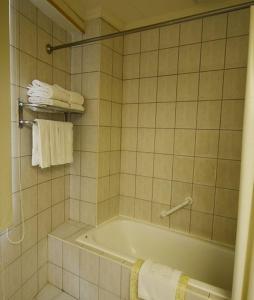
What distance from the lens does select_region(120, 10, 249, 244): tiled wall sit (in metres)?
1.74

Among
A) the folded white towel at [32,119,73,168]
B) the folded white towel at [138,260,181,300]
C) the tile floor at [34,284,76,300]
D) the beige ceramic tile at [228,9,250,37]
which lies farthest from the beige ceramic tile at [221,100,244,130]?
the tile floor at [34,284,76,300]

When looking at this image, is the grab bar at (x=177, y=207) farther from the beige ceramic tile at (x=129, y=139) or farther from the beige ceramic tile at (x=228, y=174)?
the beige ceramic tile at (x=129, y=139)

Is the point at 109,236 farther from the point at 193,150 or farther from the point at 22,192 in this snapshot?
the point at 193,150

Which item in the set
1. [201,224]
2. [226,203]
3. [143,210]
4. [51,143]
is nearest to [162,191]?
[143,210]

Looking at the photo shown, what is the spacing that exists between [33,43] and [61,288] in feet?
6.43

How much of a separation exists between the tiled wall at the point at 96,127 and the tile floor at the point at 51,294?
59 centimetres

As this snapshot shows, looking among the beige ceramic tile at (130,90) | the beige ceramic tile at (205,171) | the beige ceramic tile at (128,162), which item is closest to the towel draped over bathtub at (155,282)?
the beige ceramic tile at (205,171)

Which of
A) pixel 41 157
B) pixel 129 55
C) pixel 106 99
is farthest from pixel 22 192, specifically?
pixel 129 55

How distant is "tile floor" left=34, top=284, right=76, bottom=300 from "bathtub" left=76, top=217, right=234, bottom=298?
18.4 inches

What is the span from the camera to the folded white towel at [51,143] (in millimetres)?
1557

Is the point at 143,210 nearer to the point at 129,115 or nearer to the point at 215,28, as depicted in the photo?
the point at 129,115

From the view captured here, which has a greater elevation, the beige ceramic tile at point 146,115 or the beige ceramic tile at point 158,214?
the beige ceramic tile at point 146,115

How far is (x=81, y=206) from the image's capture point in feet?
6.90

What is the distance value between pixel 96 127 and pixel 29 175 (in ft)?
2.19
